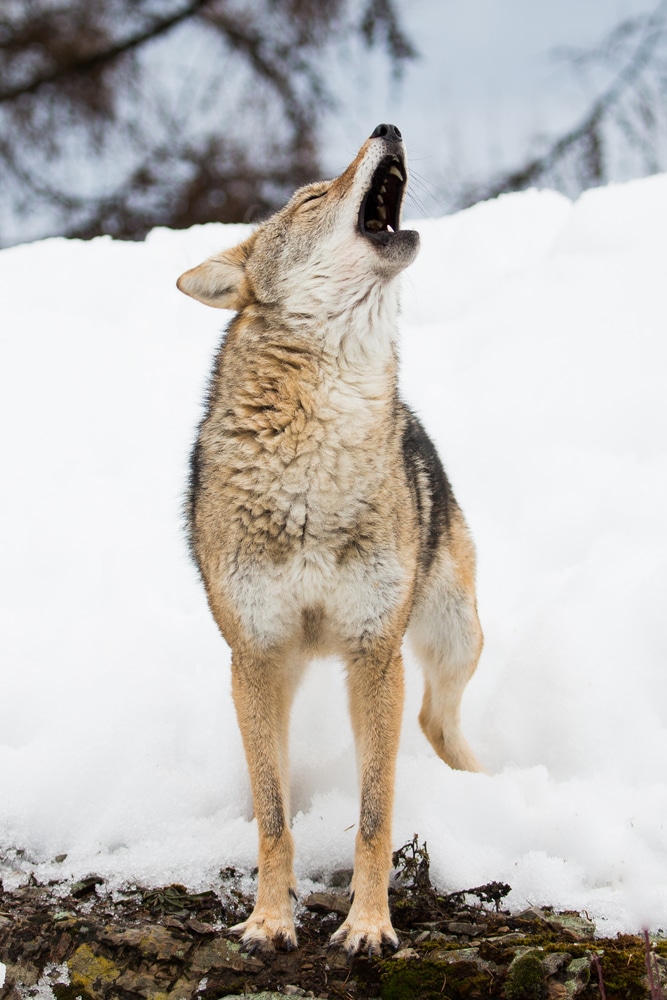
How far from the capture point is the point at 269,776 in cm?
354

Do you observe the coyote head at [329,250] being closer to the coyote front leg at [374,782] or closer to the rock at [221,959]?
the coyote front leg at [374,782]

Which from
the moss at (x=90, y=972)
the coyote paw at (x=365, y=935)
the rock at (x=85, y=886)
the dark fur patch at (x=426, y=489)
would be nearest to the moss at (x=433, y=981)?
the coyote paw at (x=365, y=935)

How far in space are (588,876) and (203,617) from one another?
2.62 m

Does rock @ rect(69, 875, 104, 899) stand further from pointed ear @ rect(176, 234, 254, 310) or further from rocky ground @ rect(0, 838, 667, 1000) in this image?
pointed ear @ rect(176, 234, 254, 310)

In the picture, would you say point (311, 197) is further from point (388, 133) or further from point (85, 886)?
point (85, 886)

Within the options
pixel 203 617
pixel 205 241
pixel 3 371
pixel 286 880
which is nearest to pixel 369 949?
pixel 286 880

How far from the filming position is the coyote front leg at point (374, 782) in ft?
10.6

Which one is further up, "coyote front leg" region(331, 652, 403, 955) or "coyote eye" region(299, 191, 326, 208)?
"coyote eye" region(299, 191, 326, 208)

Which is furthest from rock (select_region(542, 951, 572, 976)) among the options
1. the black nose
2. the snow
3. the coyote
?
the black nose

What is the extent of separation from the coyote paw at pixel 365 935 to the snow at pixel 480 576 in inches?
17.1

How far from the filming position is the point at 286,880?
11.1 ft

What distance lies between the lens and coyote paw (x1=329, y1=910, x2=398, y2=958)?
10.2 ft

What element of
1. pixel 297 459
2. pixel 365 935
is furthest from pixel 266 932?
pixel 297 459

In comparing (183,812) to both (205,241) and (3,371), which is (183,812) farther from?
(205,241)
